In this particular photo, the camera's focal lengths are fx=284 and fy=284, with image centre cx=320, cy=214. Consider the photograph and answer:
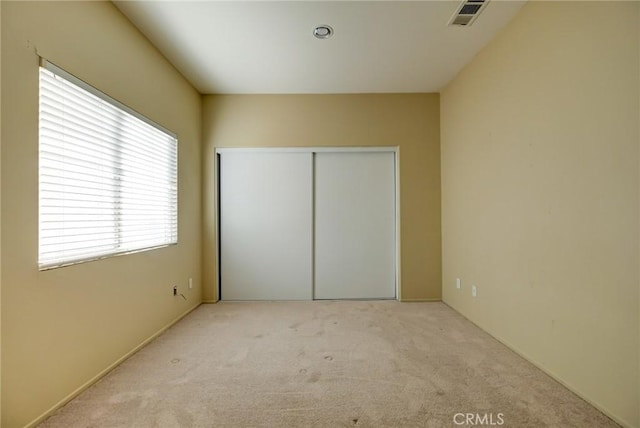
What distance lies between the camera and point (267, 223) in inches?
148

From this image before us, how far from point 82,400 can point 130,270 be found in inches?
34.3

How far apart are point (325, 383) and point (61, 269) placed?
175cm

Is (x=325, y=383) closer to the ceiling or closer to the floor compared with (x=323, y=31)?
closer to the floor

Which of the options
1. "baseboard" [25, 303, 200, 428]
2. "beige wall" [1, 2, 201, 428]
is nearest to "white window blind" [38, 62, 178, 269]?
"beige wall" [1, 2, 201, 428]

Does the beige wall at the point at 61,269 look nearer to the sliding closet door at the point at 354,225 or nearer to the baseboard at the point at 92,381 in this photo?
the baseboard at the point at 92,381

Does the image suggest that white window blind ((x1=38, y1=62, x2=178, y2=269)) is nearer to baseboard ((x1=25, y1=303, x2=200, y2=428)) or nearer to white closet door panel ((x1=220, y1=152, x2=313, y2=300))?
baseboard ((x1=25, y1=303, x2=200, y2=428))

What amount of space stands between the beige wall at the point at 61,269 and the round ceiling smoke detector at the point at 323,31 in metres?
1.50

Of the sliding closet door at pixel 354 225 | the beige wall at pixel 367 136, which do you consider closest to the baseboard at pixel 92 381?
the beige wall at pixel 367 136

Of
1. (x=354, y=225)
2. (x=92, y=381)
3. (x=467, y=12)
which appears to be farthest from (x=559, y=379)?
(x=92, y=381)

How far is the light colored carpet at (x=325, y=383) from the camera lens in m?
1.58

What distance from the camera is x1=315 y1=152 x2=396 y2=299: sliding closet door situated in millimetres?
3773

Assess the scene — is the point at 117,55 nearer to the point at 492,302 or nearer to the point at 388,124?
the point at 388,124

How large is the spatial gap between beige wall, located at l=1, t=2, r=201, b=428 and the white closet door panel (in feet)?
3.75

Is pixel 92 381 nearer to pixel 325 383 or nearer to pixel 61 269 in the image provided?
pixel 61 269
